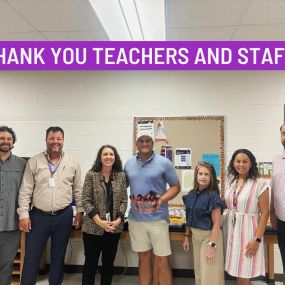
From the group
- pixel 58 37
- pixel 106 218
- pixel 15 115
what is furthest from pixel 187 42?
pixel 15 115

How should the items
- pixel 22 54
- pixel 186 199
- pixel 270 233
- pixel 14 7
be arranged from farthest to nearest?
pixel 22 54
pixel 270 233
pixel 186 199
pixel 14 7

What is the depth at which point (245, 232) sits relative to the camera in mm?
2264

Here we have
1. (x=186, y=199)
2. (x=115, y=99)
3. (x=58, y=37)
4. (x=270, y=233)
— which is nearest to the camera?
(x=186, y=199)

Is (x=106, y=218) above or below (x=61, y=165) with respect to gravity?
below

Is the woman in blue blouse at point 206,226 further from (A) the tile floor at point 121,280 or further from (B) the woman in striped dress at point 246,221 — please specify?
(A) the tile floor at point 121,280

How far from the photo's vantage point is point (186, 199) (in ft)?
8.23

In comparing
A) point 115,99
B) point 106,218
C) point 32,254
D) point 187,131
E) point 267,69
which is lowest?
point 32,254

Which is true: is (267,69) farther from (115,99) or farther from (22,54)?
(22,54)

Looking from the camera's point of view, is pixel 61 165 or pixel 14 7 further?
pixel 61 165

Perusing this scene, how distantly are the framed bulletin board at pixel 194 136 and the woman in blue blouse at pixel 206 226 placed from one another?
1001mm

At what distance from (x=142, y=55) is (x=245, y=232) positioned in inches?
80.4

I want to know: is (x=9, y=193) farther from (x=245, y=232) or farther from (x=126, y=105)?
(x=245, y=232)

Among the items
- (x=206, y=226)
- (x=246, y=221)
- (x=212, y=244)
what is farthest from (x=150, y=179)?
(x=246, y=221)

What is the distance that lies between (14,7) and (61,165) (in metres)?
1.28
